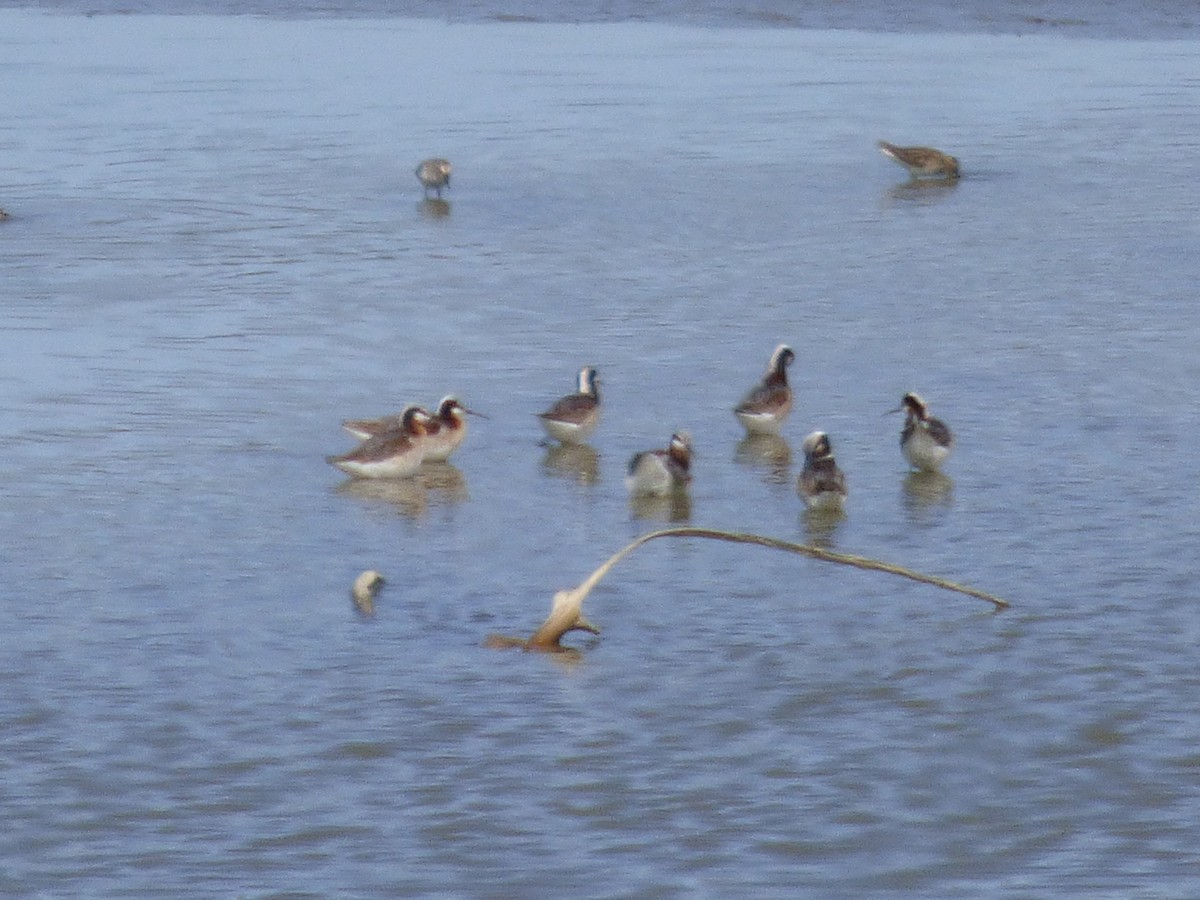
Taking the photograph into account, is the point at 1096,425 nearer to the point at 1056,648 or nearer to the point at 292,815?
the point at 1056,648

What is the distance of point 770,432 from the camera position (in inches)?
535

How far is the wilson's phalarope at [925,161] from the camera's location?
23109mm

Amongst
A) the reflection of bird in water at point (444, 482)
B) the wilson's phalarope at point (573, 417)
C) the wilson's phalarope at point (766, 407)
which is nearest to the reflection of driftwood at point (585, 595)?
the reflection of bird in water at point (444, 482)

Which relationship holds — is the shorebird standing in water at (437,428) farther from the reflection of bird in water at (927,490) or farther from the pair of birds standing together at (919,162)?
the pair of birds standing together at (919,162)

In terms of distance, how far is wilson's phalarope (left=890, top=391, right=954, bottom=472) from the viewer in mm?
12266

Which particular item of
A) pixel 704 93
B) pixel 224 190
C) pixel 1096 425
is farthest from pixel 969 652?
pixel 704 93

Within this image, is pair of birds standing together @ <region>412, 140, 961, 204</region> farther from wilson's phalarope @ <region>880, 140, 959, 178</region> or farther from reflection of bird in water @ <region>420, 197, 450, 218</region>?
reflection of bird in water @ <region>420, 197, 450, 218</region>

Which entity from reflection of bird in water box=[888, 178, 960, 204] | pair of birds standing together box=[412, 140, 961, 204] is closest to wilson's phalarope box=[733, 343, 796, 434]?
reflection of bird in water box=[888, 178, 960, 204]

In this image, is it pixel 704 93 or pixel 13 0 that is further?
pixel 13 0

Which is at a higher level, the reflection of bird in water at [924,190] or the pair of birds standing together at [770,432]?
the reflection of bird in water at [924,190]

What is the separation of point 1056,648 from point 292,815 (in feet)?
11.2

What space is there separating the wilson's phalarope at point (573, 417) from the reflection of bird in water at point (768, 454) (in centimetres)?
89

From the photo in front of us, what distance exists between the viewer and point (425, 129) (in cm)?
2683

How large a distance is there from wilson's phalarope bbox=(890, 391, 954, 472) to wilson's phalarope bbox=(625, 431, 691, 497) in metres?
1.24
